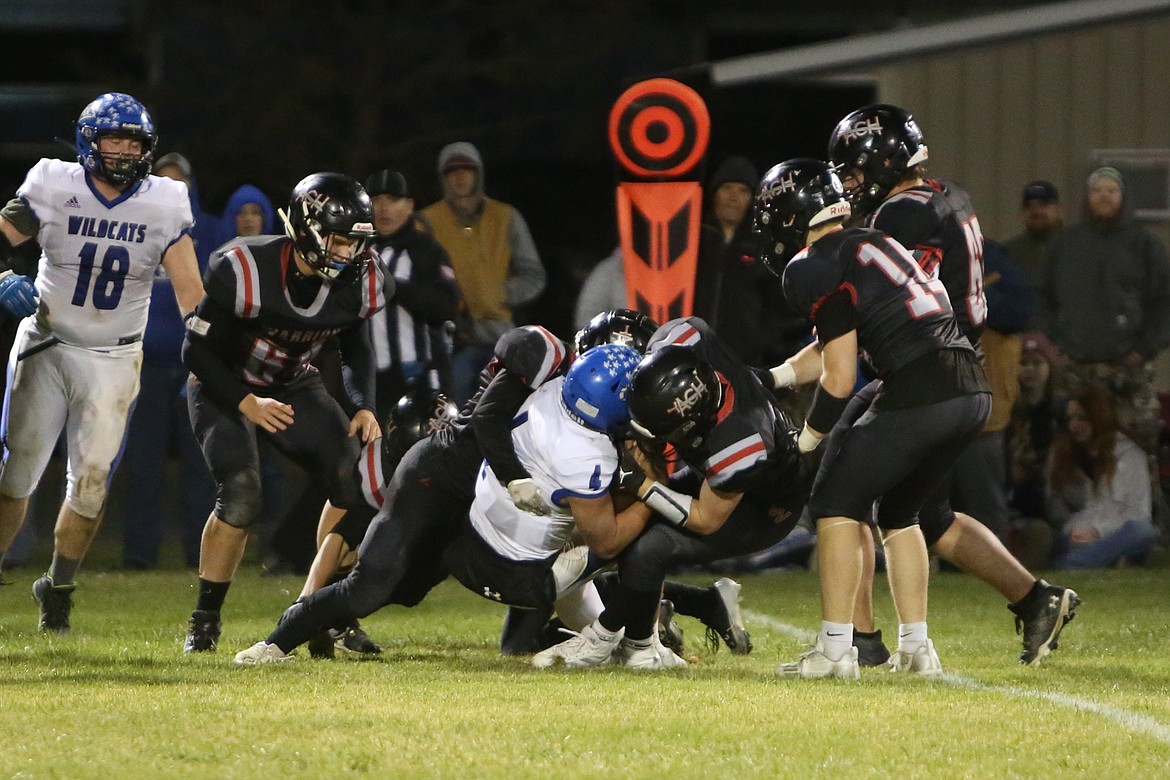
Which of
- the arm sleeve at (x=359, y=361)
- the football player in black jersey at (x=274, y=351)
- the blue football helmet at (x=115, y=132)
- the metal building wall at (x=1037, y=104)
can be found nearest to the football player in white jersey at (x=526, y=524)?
the football player in black jersey at (x=274, y=351)

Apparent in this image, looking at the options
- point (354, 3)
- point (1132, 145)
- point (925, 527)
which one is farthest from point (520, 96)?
point (925, 527)

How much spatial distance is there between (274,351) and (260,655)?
3.89ft

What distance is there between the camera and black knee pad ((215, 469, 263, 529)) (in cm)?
652

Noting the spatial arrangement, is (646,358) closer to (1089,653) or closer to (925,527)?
(925,527)

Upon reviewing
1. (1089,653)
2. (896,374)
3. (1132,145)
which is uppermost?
(1132,145)

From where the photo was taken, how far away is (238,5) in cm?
1702

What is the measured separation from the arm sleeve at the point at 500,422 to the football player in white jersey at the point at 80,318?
5.26 feet

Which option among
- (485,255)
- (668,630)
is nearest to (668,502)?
(668,630)

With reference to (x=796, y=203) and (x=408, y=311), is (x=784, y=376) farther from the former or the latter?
(x=408, y=311)

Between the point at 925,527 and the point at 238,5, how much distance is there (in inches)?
475

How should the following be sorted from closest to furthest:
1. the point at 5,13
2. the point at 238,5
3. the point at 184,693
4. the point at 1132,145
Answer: the point at 184,693 < the point at 1132,145 < the point at 238,5 < the point at 5,13

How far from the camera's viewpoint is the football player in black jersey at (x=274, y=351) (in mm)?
6438

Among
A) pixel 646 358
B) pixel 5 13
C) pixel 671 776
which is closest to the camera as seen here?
pixel 671 776

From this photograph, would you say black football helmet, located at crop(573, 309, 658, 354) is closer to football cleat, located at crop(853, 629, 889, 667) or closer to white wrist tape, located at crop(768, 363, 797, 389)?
white wrist tape, located at crop(768, 363, 797, 389)
